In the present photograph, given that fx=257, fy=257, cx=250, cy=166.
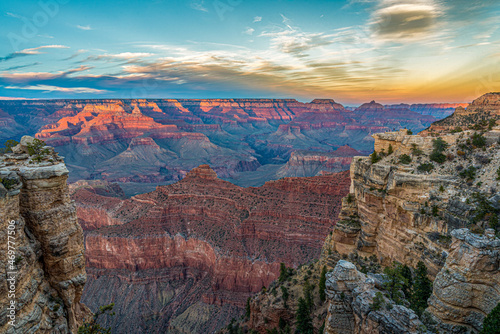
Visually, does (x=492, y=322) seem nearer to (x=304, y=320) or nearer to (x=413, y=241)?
(x=413, y=241)

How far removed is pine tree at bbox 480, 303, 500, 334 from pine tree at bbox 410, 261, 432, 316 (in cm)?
482

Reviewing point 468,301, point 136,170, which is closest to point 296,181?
point 468,301

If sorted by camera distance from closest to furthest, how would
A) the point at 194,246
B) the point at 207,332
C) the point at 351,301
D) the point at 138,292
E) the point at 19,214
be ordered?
the point at 19,214, the point at 351,301, the point at 207,332, the point at 138,292, the point at 194,246

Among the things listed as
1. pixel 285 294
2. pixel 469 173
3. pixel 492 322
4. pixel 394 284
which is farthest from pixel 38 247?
pixel 469 173

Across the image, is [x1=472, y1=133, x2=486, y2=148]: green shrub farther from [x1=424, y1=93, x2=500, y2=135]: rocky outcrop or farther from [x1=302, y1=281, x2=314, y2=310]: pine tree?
[x1=424, y1=93, x2=500, y2=135]: rocky outcrop

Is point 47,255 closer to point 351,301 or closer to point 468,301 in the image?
point 351,301

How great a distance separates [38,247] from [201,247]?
43859 millimetres

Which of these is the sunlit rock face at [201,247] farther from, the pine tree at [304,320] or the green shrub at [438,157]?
the green shrub at [438,157]

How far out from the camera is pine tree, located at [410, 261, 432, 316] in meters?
18.5

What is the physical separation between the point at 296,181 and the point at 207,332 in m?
34.8

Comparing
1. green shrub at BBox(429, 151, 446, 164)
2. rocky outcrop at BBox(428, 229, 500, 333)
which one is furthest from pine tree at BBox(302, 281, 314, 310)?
green shrub at BBox(429, 151, 446, 164)

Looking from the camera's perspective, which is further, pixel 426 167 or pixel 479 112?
pixel 479 112

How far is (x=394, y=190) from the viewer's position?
24.9 m

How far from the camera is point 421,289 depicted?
63.2 ft
